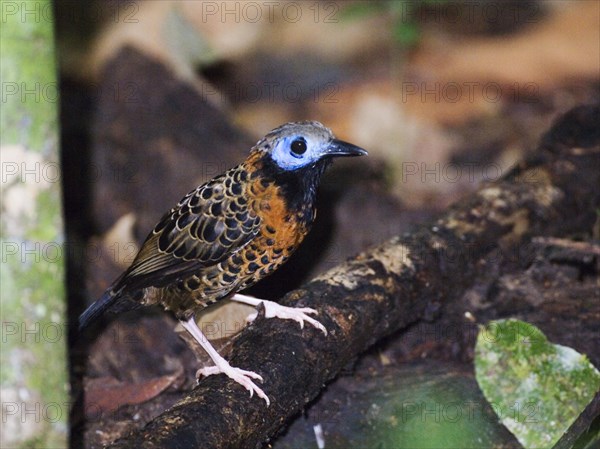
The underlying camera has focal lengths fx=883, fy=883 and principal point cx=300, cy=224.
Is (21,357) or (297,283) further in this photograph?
(297,283)

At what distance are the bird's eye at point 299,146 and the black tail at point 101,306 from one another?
132cm

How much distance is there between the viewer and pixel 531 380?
4.80 metres

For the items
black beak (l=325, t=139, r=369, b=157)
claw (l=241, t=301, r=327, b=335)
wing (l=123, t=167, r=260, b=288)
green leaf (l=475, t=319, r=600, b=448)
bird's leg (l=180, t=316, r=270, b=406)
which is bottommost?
green leaf (l=475, t=319, r=600, b=448)

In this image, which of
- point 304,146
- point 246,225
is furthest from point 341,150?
point 246,225

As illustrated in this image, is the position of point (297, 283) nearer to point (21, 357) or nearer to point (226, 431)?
point (226, 431)

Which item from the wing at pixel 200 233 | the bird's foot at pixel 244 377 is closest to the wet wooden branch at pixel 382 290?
the bird's foot at pixel 244 377

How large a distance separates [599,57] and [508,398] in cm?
648

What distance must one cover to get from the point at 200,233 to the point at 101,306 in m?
0.82

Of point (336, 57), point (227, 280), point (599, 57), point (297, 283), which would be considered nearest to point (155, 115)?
point (297, 283)

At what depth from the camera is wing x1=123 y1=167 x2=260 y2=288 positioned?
4637mm

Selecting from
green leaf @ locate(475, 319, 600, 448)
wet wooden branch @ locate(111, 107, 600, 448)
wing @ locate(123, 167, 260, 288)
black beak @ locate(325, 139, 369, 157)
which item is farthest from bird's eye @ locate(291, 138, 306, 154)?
green leaf @ locate(475, 319, 600, 448)

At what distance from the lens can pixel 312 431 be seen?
4793 millimetres

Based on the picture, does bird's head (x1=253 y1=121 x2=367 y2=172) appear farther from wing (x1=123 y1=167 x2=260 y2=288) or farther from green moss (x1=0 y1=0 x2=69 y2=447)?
green moss (x1=0 y1=0 x2=69 y2=447)

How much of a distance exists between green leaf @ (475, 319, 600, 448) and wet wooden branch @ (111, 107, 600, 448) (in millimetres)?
554
